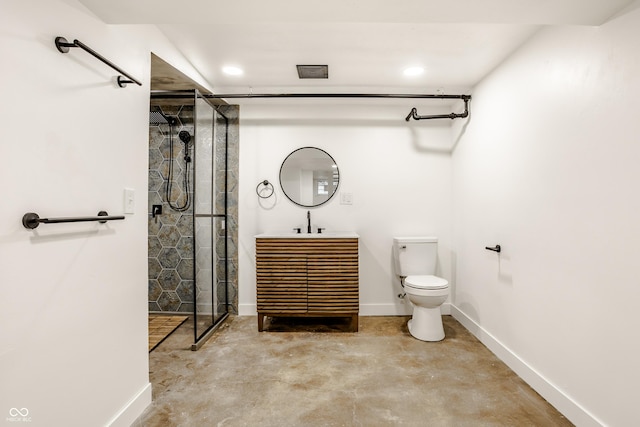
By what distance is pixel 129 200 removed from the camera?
5.13 feet

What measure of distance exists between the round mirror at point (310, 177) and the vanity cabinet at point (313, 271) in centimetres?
63

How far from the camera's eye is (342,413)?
5.41ft

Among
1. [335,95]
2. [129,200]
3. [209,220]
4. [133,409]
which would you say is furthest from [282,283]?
[335,95]

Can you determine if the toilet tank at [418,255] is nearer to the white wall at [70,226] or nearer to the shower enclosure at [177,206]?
the shower enclosure at [177,206]

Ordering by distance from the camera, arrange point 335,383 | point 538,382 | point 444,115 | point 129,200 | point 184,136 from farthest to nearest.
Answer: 1. point 184,136
2. point 444,115
3. point 335,383
4. point 538,382
5. point 129,200

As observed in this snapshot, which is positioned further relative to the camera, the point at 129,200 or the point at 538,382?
the point at 538,382

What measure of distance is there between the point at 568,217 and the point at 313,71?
85.7 inches

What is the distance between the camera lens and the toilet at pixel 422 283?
2.52 meters

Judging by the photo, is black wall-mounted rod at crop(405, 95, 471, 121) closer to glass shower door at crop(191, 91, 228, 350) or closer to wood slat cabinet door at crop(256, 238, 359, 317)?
wood slat cabinet door at crop(256, 238, 359, 317)

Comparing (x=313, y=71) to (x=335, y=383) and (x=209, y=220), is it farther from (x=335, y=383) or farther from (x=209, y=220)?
(x=335, y=383)

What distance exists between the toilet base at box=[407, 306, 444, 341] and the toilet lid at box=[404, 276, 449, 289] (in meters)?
0.23

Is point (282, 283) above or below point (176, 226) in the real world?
below

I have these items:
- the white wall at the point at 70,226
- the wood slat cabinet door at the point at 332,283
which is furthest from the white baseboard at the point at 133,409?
the wood slat cabinet door at the point at 332,283

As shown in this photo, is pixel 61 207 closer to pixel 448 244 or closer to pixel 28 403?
pixel 28 403
